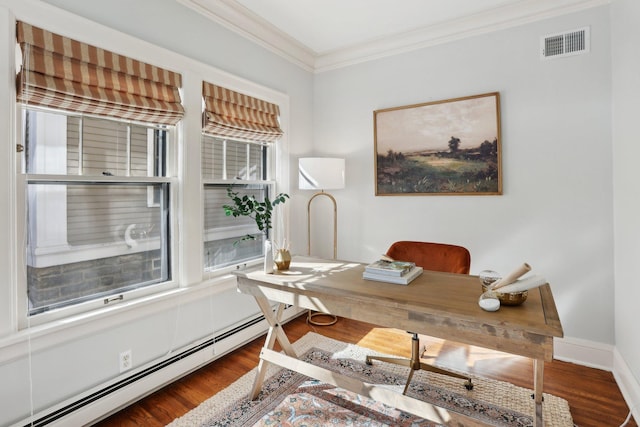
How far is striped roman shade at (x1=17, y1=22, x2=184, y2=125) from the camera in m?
1.70

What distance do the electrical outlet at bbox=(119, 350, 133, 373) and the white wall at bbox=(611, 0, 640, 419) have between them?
3055 millimetres

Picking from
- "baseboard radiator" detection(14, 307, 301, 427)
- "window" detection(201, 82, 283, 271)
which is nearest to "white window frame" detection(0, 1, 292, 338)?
"window" detection(201, 82, 283, 271)

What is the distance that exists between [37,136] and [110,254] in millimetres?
781

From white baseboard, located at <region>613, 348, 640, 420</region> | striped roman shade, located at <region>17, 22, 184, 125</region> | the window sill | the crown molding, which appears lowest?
white baseboard, located at <region>613, 348, 640, 420</region>

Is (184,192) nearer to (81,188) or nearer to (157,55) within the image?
(81,188)

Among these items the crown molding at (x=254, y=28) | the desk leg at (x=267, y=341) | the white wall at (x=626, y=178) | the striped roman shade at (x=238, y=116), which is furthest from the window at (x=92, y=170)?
the white wall at (x=626, y=178)

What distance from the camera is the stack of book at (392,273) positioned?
69.9 inches

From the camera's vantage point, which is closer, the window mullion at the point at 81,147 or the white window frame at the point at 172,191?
the white window frame at the point at 172,191

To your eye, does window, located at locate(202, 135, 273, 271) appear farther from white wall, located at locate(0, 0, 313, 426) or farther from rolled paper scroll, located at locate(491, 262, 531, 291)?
rolled paper scroll, located at locate(491, 262, 531, 291)

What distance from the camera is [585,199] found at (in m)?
2.55

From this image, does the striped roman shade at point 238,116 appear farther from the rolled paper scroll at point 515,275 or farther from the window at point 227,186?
the rolled paper scroll at point 515,275

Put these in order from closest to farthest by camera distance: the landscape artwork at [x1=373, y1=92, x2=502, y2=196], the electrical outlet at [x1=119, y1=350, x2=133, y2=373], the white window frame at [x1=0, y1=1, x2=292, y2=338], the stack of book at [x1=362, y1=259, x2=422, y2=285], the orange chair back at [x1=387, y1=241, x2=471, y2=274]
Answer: the white window frame at [x1=0, y1=1, x2=292, y2=338]
the stack of book at [x1=362, y1=259, x2=422, y2=285]
the electrical outlet at [x1=119, y1=350, x2=133, y2=373]
the orange chair back at [x1=387, y1=241, x2=471, y2=274]
the landscape artwork at [x1=373, y1=92, x2=502, y2=196]

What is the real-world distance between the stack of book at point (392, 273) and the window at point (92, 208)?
1.53 metres

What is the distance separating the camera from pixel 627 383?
217 cm
